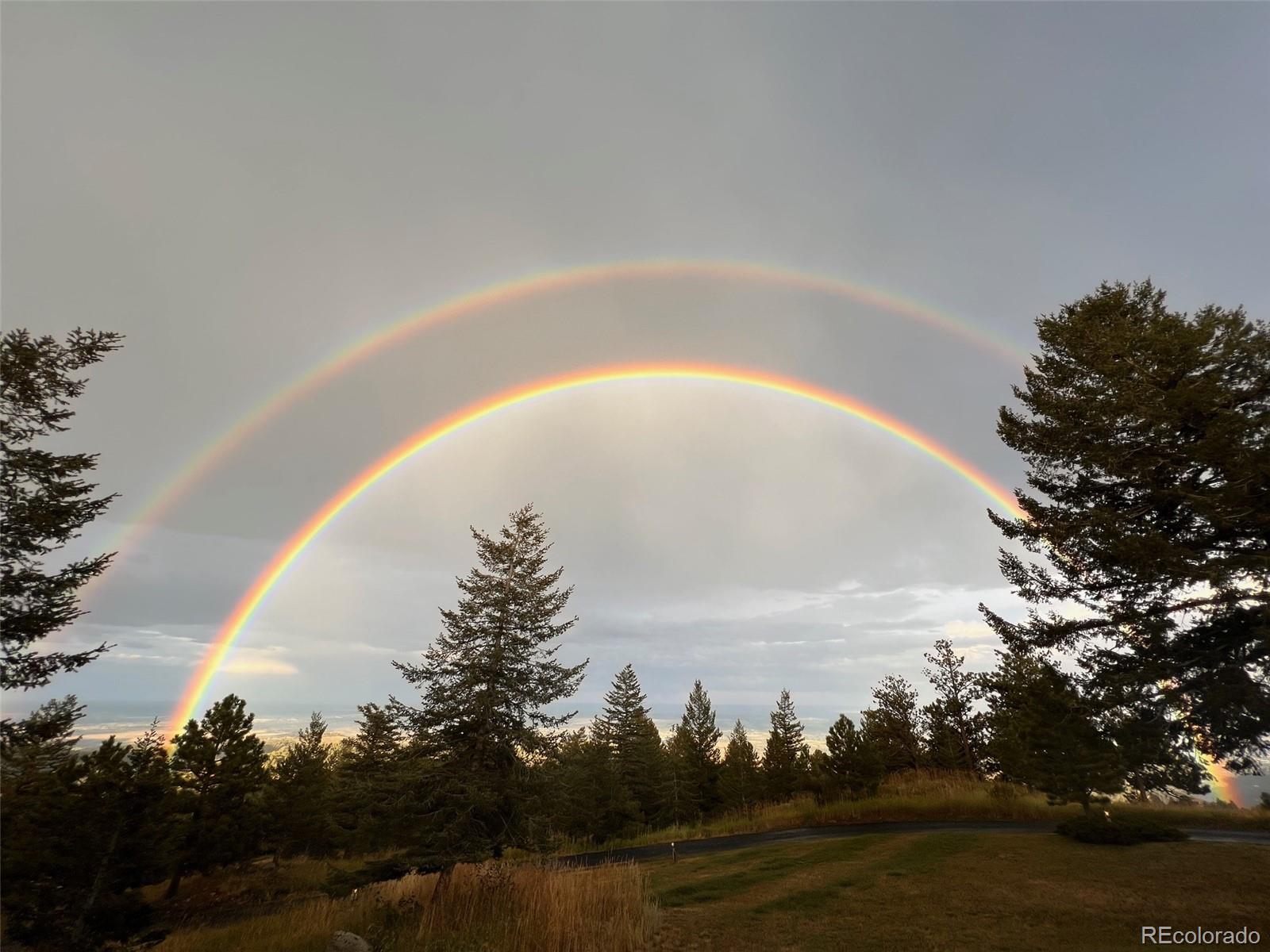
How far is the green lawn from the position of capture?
972 centimetres

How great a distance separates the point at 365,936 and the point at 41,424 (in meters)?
13.5

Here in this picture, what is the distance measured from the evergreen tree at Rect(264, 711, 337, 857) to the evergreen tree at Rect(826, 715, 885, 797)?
2925 cm

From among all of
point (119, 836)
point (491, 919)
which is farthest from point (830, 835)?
point (119, 836)

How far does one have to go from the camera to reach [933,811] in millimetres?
27016

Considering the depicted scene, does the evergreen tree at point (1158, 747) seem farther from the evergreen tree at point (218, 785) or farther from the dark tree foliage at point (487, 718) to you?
the evergreen tree at point (218, 785)

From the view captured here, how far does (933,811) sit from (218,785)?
117 ft

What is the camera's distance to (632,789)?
135ft

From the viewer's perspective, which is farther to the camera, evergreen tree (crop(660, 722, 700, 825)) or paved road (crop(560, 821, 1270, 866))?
evergreen tree (crop(660, 722, 700, 825))

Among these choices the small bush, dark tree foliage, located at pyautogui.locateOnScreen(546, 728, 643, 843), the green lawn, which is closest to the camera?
the green lawn

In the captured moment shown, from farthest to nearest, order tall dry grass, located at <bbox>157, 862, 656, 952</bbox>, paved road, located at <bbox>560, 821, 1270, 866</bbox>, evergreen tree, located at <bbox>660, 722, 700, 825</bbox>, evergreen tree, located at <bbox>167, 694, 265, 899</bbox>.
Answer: evergreen tree, located at <bbox>660, 722, 700, 825</bbox> → evergreen tree, located at <bbox>167, 694, 265, 899</bbox> → paved road, located at <bbox>560, 821, 1270, 866</bbox> → tall dry grass, located at <bbox>157, 862, 656, 952</bbox>

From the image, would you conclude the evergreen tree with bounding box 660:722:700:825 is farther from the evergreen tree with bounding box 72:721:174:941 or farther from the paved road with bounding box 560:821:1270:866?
the evergreen tree with bounding box 72:721:174:941

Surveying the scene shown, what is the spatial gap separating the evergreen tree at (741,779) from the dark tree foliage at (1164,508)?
29.6 m

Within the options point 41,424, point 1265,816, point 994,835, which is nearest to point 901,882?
point 994,835

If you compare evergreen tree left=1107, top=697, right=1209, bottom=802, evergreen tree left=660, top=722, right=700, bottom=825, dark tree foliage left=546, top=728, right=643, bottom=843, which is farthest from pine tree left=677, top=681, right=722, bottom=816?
evergreen tree left=1107, top=697, right=1209, bottom=802
